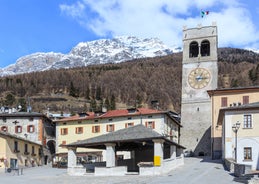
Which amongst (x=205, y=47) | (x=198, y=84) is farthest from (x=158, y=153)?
(x=205, y=47)

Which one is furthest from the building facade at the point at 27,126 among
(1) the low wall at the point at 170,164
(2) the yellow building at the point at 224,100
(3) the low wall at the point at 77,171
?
(1) the low wall at the point at 170,164

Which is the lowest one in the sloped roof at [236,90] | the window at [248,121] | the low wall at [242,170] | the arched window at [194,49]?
the low wall at [242,170]

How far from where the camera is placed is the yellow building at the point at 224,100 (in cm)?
6025

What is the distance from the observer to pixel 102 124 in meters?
67.9

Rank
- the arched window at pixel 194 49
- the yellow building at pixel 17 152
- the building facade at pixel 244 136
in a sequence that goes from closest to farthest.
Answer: the building facade at pixel 244 136 < the yellow building at pixel 17 152 < the arched window at pixel 194 49

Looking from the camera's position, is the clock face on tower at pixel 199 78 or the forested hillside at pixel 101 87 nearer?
the clock face on tower at pixel 199 78

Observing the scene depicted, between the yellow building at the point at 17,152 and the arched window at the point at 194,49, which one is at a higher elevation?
the arched window at the point at 194,49

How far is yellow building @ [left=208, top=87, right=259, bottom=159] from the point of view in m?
60.2

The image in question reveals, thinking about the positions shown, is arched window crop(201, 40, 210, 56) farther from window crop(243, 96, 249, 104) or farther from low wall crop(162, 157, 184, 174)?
Result: low wall crop(162, 157, 184, 174)

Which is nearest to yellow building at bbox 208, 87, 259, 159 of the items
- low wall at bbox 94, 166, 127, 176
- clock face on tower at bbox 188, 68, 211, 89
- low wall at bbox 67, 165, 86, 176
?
clock face on tower at bbox 188, 68, 211, 89

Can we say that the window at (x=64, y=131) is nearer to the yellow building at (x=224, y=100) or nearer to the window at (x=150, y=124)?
the window at (x=150, y=124)

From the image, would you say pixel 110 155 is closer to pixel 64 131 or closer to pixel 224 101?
pixel 224 101

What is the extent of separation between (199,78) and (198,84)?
1.06 metres

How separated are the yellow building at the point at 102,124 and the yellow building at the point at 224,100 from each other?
6743 mm
